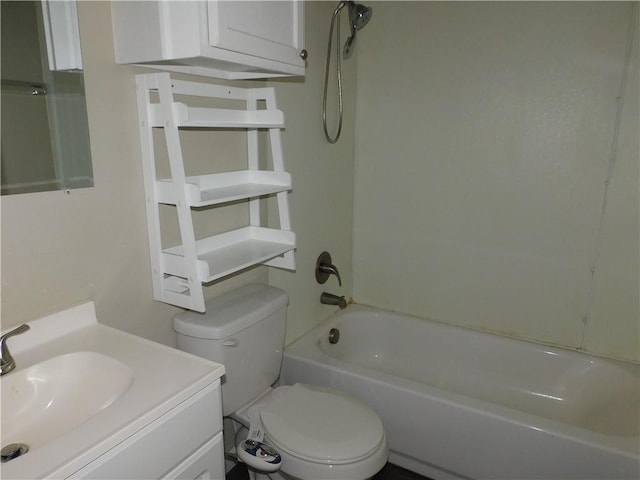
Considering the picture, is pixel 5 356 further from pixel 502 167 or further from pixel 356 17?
pixel 502 167

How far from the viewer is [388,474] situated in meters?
1.93

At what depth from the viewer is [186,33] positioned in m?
1.12

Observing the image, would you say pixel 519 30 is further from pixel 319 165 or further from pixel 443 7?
pixel 319 165

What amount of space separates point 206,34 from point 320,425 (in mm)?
1212

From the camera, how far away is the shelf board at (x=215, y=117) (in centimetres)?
126

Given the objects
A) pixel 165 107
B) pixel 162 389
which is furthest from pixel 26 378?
pixel 165 107

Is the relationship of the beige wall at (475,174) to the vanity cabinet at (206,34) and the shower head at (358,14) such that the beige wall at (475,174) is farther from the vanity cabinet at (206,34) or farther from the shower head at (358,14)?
the vanity cabinet at (206,34)

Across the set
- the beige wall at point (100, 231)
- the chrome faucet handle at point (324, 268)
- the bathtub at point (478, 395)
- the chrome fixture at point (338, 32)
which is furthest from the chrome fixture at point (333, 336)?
the chrome fixture at point (338, 32)

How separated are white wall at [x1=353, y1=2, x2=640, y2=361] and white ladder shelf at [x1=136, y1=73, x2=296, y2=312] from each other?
3.01 ft

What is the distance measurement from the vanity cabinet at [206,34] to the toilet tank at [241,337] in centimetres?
77

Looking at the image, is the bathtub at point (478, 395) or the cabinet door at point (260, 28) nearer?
the cabinet door at point (260, 28)

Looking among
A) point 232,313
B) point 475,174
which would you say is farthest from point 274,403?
point 475,174

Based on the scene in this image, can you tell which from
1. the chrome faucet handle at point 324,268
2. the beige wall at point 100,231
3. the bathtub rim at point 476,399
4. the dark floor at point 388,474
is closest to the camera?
the beige wall at point 100,231

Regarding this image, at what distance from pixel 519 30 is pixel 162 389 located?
2.01 m
